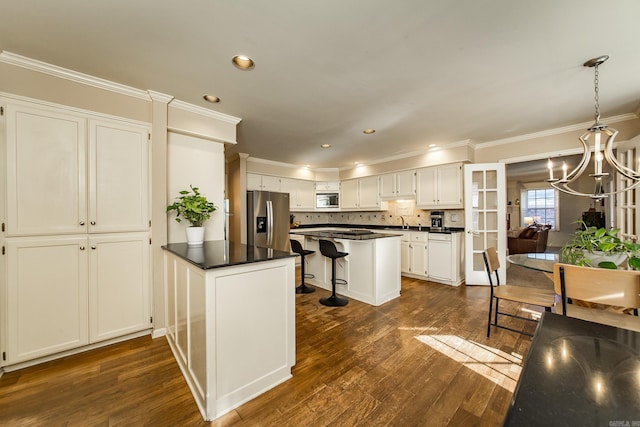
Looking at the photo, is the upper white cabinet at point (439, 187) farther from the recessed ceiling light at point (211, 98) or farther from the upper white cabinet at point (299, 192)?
the recessed ceiling light at point (211, 98)

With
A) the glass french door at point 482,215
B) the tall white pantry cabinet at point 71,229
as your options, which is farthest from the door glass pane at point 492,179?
the tall white pantry cabinet at point 71,229

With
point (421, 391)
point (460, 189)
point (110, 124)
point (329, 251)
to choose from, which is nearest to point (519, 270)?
point (460, 189)

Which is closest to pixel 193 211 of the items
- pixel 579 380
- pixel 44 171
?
pixel 44 171

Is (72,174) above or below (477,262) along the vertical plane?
above

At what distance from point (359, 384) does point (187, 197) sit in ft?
7.47

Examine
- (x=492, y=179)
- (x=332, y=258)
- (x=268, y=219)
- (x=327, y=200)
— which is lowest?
(x=332, y=258)

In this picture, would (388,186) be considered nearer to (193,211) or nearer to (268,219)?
(268,219)

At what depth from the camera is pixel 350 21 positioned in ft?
5.15

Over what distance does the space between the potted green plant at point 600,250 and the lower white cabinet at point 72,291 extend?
12.4ft

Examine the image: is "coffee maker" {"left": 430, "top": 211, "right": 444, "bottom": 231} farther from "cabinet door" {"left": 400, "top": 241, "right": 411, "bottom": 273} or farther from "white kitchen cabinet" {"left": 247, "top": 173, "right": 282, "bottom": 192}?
"white kitchen cabinet" {"left": 247, "top": 173, "right": 282, "bottom": 192}

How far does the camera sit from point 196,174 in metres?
2.80

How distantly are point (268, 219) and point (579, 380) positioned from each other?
479 cm

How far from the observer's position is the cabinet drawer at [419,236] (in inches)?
174

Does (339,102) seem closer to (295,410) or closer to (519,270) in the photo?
(295,410)
